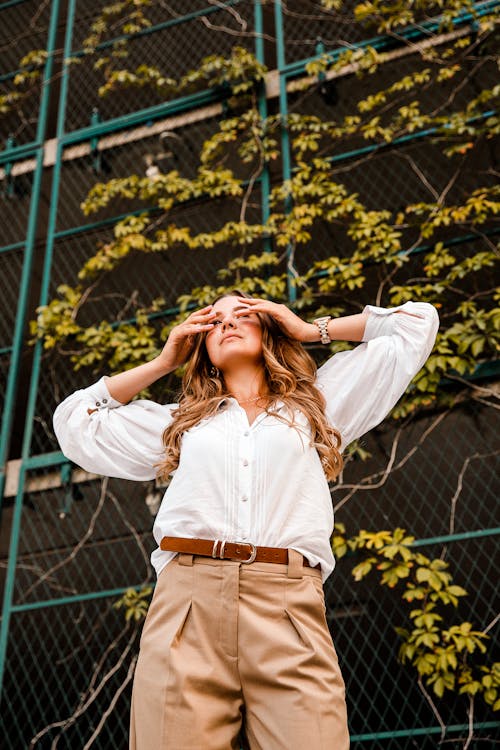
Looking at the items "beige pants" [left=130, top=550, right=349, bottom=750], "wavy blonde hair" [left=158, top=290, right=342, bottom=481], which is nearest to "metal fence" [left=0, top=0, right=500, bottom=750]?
"wavy blonde hair" [left=158, top=290, right=342, bottom=481]

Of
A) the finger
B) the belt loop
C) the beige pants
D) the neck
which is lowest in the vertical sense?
the beige pants

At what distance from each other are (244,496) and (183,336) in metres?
0.54

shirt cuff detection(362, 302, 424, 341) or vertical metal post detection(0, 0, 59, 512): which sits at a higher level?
vertical metal post detection(0, 0, 59, 512)

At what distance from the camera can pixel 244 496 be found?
6.00 ft

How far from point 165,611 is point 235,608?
6.7 inches

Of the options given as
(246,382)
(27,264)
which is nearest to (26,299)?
(27,264)

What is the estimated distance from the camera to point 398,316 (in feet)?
6.97

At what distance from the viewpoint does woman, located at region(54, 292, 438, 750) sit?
1610 millimetres

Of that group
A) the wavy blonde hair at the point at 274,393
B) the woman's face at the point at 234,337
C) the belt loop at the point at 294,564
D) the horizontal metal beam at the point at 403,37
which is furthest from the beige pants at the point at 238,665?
the horizontal metal beam at the point at 403,37

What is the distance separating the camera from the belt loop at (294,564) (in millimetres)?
1729

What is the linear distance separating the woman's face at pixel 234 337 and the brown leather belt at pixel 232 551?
1.89 ft

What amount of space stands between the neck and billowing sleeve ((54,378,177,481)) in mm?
187

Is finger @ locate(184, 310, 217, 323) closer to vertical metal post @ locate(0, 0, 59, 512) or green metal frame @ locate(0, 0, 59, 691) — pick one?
green metal frame @ locate(0, 0, 59, 691)

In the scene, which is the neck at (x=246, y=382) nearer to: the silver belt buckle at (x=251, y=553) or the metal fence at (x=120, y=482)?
the silver belt buckle at (x=251, y=553)
